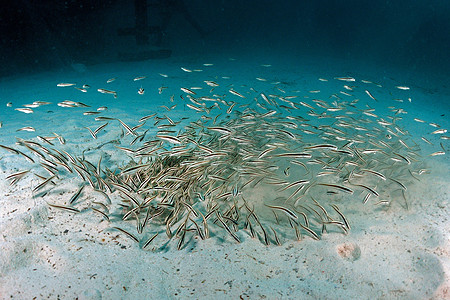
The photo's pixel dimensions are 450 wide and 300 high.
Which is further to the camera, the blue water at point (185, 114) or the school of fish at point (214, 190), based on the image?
the school of fish at point (214, 190)

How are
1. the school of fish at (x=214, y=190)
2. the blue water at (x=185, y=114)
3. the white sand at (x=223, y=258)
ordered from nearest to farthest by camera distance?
the white sand at (x=223, y=258)
the blue water at (x=185, y=114)
the school of fish at (x=214, y=190)

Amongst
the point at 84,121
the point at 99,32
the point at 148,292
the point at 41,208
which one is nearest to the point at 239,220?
the point at 148,292

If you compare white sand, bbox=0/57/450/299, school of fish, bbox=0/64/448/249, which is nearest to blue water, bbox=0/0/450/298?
white sand, bbox=0/57/450/299

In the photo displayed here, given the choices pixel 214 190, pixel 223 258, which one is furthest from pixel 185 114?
pixel 223 258

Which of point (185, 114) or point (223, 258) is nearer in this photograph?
point (223, 258)

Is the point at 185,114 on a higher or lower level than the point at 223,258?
lower

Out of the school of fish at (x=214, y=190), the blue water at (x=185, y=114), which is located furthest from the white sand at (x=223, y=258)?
the school of fish at (x=214, y=190)

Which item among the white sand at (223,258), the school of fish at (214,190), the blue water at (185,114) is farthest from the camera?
the school of fish at (214,190)

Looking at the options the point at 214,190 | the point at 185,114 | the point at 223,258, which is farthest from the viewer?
the point at 185,114

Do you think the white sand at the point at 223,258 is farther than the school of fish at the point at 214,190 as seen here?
No

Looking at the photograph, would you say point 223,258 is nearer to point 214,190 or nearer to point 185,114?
point 214,190

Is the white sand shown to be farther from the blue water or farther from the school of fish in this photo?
the school of fish

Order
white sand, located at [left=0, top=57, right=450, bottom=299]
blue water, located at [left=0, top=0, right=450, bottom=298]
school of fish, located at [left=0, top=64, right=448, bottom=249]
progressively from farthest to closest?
school of fish, located at [left=0, top=64, right=448, bottom=249], blue water, located at [left=0, top=0, right=450, bottom=298], white sand, located at [left=0, top=57, right=450, bottom=299]

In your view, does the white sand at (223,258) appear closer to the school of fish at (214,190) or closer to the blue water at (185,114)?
the blue water at (185,114)
